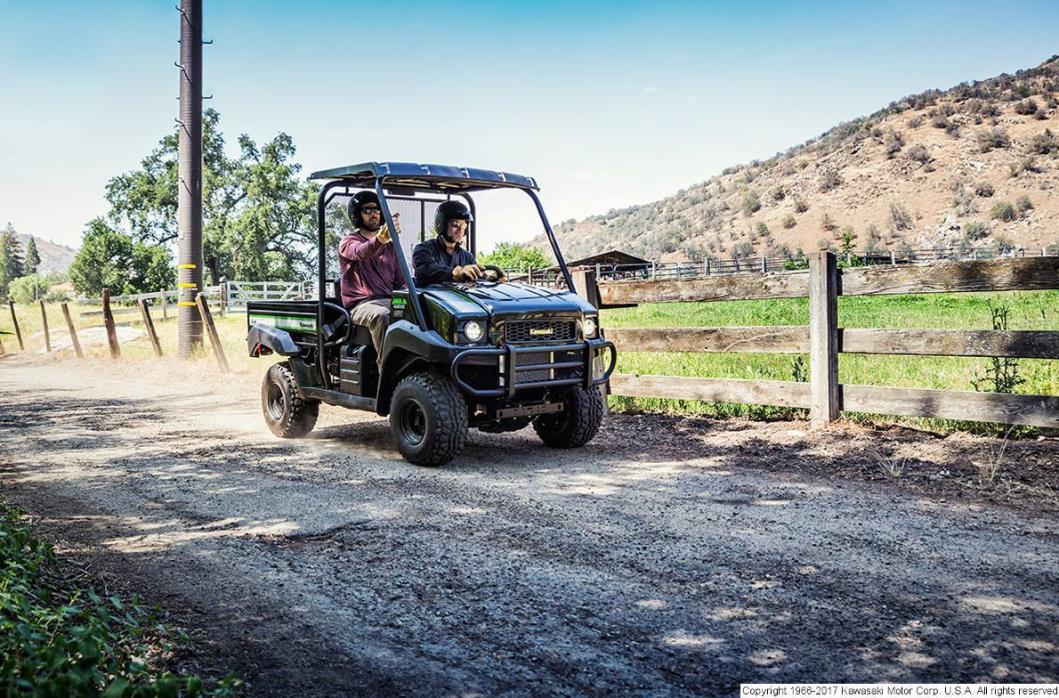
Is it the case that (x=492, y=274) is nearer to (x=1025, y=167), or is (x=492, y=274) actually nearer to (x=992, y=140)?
(x=1025, y=167)

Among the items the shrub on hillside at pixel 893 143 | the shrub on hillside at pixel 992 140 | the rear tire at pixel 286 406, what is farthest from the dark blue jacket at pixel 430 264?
the shrub on hillside at pixel 893 143

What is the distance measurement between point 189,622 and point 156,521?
1.84 meters

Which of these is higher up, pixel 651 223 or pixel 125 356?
pixel 651 223

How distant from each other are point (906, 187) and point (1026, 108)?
1631cm

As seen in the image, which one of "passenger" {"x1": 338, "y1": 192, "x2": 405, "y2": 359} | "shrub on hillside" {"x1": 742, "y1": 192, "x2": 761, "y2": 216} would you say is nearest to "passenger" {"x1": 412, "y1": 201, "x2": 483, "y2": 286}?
"passenger" {"x1": 338, "y1": 192, "x2": 405, "y2": 359}

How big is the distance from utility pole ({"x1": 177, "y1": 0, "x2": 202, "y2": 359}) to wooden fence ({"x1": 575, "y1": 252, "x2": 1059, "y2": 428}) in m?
9.35

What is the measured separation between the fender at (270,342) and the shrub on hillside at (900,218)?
7246 centimetres

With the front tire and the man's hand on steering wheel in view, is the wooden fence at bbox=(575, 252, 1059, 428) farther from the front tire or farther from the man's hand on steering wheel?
the front tire

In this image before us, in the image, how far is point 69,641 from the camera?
8.86ft

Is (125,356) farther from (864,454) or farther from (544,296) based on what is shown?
(864,454)

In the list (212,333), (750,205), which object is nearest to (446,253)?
(212,333)

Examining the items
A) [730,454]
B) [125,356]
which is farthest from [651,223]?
[730,454]

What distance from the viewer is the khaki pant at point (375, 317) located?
747 centimetres

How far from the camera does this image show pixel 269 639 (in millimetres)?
3574
